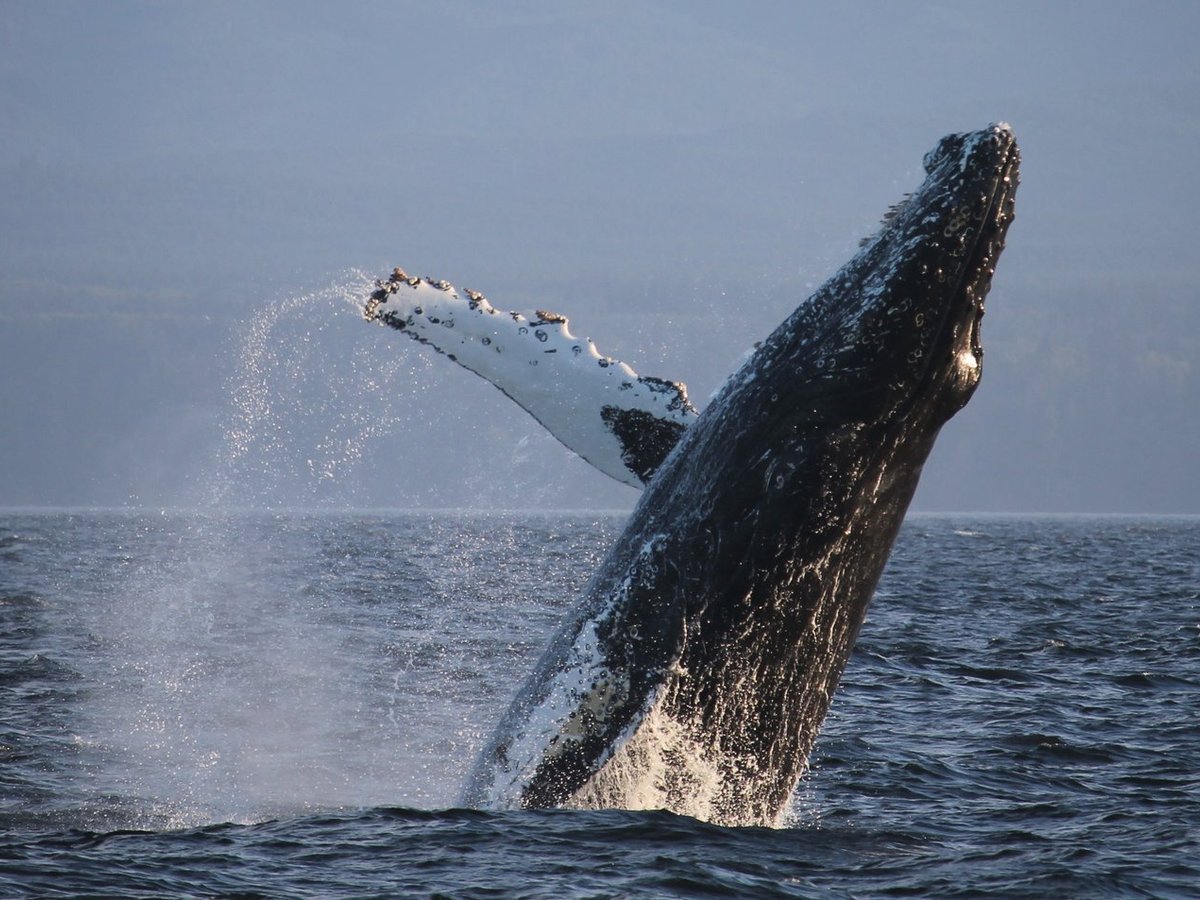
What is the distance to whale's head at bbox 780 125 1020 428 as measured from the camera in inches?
269

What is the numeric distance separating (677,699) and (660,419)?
1.67m

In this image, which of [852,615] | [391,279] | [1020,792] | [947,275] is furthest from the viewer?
[1020,792]

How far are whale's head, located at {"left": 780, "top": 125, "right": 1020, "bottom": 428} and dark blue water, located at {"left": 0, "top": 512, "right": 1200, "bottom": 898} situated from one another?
257 cm

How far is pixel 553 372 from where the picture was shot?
8477 millimetres

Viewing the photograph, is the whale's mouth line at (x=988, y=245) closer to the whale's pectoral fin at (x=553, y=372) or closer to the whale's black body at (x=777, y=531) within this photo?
the whale's black body at (x=777, y=531)

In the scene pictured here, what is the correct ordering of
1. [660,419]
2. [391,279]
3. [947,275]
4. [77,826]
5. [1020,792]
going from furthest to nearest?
[1020,792], [77,826], [391,279], [660,419], [947,275]

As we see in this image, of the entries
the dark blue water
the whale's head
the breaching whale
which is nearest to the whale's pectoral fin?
the breaching whale

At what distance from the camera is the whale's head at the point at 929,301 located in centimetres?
683

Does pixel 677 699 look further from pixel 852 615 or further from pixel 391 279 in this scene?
pixel 391 279

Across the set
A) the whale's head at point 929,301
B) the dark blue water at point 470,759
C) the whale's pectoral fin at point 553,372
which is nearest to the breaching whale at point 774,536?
the whale's head at point 929,301

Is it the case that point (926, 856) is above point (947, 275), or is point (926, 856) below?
below

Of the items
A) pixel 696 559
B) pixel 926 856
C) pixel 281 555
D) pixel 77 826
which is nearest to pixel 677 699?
pixel 696 559

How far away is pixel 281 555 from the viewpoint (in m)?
56.9

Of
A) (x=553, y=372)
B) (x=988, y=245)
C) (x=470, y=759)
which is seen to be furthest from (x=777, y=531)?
(x=470, y=759)
